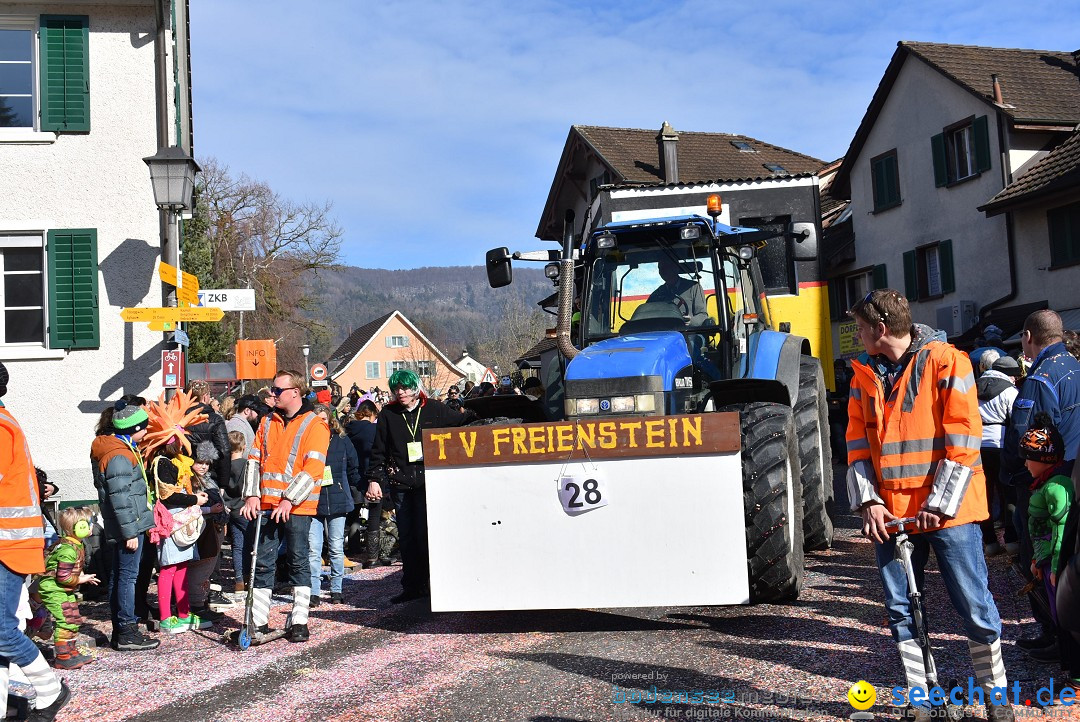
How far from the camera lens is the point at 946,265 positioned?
24.6 meters

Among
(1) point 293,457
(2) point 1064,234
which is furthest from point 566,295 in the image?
(2) point 1064,234

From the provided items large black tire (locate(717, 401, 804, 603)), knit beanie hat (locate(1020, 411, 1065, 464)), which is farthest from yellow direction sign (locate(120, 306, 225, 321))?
knit beanie hat (locate(1020, 411, 1065, 464))

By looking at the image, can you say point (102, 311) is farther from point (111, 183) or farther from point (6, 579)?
point (6, 579)

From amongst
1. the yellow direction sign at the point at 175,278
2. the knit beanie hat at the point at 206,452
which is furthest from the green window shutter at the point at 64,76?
the knit beanie hat at the point at 206,452

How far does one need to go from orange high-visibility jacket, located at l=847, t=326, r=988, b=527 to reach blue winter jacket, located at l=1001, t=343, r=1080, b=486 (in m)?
1.35

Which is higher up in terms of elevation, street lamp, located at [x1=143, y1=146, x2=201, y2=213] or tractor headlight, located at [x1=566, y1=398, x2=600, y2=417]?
street lamp, located at [x1=143, y1=146, x2=201, y2=213]

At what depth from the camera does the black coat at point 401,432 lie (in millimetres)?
8516

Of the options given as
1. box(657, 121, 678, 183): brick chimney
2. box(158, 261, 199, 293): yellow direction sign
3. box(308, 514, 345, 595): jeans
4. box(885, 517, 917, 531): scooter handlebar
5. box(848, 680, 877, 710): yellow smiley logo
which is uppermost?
box(657, 121, 678, 183): brick chimney

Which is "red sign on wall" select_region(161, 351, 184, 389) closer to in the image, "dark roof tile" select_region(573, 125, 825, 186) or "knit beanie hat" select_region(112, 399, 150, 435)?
"knit beanie hat" select_region(112, 399, 150, 435)

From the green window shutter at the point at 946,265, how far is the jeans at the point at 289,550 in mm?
20764

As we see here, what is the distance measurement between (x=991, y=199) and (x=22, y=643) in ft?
71.4

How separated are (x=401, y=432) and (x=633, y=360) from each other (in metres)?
2.56

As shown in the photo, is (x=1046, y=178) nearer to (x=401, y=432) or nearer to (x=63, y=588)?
(x=401, y=432)

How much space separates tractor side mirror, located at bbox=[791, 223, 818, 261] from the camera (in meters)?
8.26
